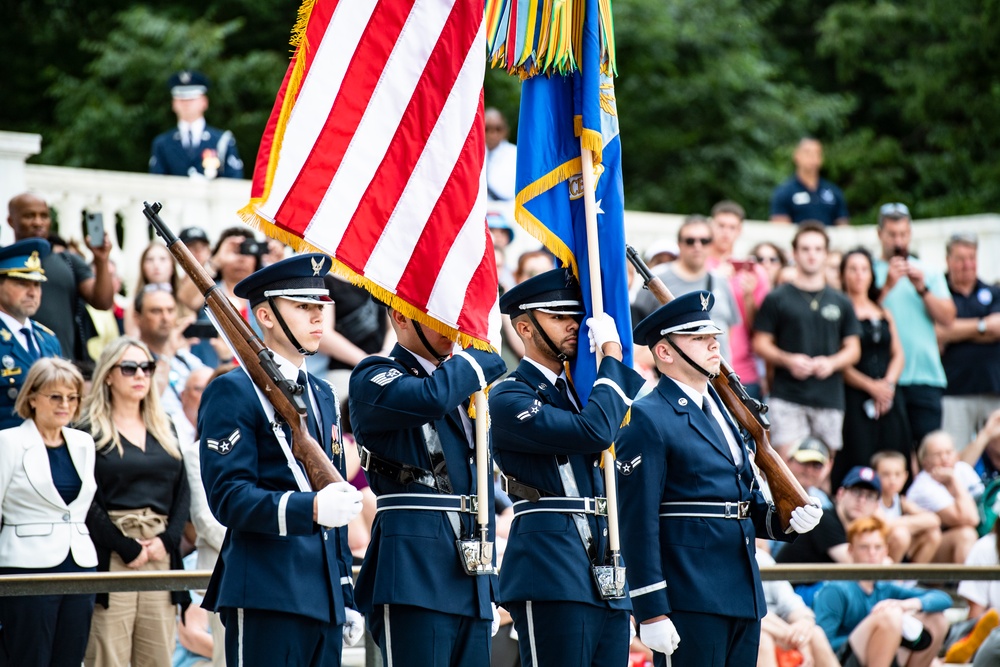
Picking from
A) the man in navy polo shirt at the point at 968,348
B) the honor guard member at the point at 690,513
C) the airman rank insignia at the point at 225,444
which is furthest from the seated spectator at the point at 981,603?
the airman rank insignia at the point at 225,444

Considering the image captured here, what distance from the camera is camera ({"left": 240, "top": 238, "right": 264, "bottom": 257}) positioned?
33.9 feet

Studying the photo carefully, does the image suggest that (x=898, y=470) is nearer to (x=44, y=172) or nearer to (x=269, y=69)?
(x=44, y=172)

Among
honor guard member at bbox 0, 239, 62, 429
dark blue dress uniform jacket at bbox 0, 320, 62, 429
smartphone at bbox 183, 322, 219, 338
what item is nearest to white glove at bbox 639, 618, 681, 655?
dark blue dress uniform jacket at bbox 0, 320, 62, 429

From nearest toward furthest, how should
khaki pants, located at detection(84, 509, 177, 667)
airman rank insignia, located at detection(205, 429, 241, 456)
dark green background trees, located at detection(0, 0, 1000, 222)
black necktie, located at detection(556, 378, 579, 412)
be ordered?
airman rank insignia, located at detection(205, 429, 241, 456) → black necktie, located at detection(556, 378, 579, 412) → khaki pants, located at detection(84, 509, 177, 667) → dark green background trees, located at detection(0, 0, 1000, 222)

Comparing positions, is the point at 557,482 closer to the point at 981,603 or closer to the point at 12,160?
the point at 981,603

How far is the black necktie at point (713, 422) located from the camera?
6.55 metres

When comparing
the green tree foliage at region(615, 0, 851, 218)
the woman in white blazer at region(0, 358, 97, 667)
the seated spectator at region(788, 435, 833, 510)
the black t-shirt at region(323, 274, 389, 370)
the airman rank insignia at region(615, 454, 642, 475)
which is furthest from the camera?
the green tree foliage at region(615, 0, 851, 218)

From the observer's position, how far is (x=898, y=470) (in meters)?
10.6

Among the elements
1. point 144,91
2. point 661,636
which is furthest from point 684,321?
point 144,91

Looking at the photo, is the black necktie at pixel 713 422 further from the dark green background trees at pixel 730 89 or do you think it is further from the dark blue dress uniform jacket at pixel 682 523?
the dark green background trees at pixel 730 89

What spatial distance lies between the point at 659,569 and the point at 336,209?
1817 mm

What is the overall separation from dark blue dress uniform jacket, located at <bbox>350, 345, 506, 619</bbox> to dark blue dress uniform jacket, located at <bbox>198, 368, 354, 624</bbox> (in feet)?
0.62

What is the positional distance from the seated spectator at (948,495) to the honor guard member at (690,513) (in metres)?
4.24

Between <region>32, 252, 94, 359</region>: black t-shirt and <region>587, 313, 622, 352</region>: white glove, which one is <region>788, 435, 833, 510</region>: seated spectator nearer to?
<region>587, 313, 622, 352</region>: white glove
